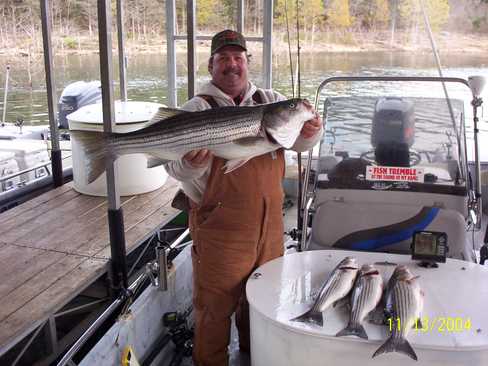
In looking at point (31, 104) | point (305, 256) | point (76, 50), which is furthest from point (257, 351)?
point (76, 50)

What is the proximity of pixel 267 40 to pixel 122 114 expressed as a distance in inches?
73.6

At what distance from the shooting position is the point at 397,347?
1.76 m

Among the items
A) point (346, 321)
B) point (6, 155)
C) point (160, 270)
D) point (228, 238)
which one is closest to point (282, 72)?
point (6, 155)

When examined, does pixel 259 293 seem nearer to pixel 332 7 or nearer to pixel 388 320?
pixel 388 320

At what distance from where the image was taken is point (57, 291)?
2969mm

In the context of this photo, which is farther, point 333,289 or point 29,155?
point 29,155

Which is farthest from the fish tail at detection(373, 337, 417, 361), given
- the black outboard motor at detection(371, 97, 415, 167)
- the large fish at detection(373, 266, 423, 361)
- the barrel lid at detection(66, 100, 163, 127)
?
the barrel lid at detection(66, 100, 163, 127)

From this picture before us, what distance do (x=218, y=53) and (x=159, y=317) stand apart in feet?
5.63

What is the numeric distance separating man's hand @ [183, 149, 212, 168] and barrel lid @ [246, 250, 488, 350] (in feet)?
1.99

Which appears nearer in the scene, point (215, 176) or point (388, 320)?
point (388, 320)

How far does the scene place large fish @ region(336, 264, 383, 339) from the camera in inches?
73.9

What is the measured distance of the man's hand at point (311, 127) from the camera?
7.93 feet

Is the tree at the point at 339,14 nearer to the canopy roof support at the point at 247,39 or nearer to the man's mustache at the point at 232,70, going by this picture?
the canopy roof support at the point at 247,39
